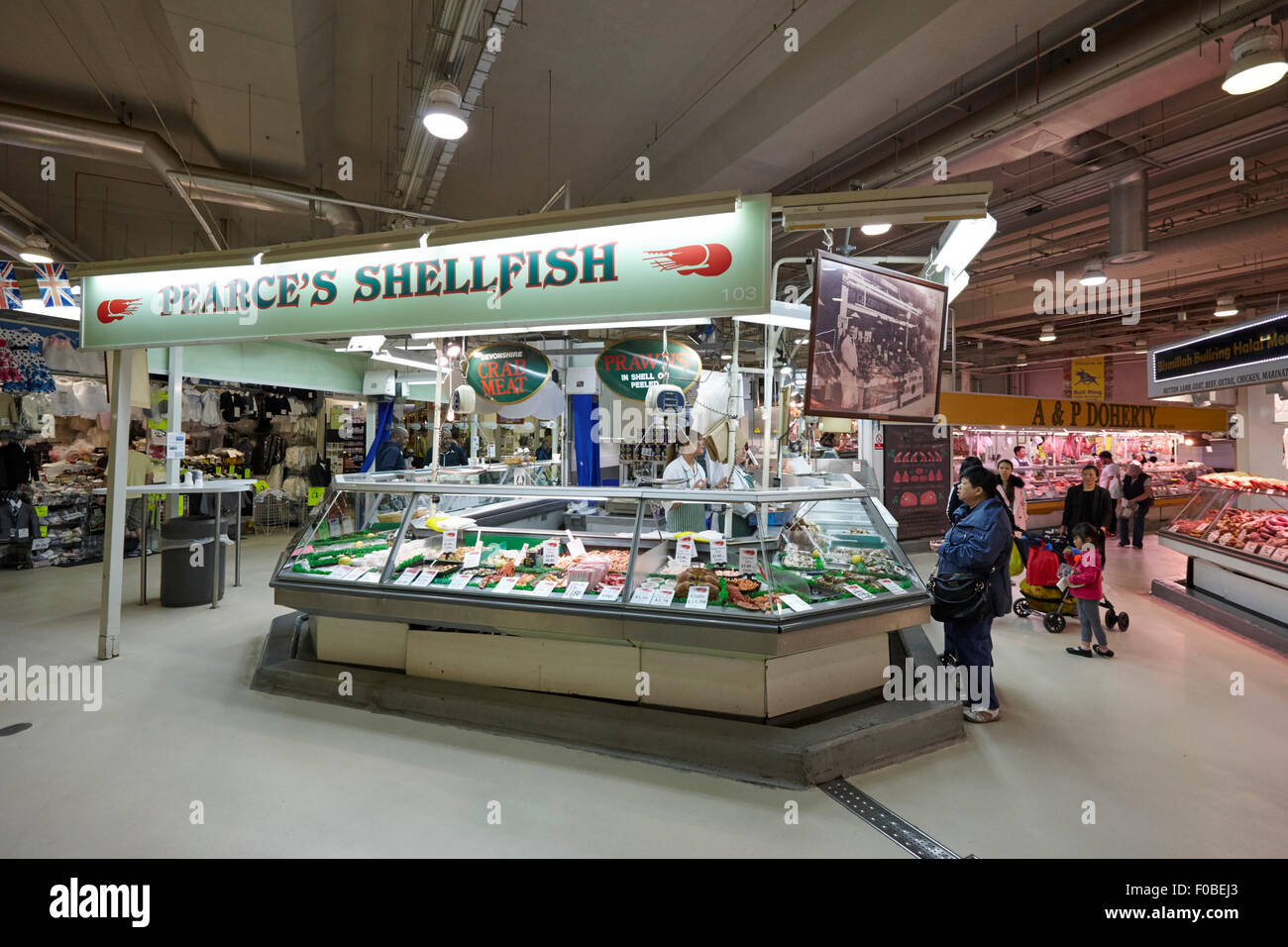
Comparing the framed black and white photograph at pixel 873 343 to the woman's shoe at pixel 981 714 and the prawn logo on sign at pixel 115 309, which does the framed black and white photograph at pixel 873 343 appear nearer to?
the woman's shoe at pixel 981 714

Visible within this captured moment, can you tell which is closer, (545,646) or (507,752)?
(507,752)

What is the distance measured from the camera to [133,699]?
14.4ft

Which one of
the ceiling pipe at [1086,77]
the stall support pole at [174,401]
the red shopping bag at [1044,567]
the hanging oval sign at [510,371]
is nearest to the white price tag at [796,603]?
the hanging oval sign at [510,371]

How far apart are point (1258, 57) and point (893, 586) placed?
14.1ft

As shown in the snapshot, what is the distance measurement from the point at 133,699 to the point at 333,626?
1.46 meters

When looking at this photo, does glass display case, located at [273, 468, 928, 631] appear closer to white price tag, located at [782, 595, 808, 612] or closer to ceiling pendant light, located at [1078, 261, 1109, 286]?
white price tag, located at [782, 595, 808, 612]

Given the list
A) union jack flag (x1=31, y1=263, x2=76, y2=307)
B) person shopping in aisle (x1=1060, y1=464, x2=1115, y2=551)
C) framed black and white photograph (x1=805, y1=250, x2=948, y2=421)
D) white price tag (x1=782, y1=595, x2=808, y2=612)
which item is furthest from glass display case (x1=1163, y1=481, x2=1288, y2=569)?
union jack flag (x1=31, y1=263, x2=76, y2=307)

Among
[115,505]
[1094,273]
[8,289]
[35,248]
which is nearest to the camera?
[8,289]

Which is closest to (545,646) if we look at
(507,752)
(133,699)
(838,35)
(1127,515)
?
(507,752)

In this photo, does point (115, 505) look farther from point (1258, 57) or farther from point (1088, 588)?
point (1258, 57)

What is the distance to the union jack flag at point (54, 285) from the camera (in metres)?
5.02

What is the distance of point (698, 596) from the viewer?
3701mm

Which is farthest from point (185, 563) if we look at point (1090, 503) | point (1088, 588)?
point (1090, 503)
